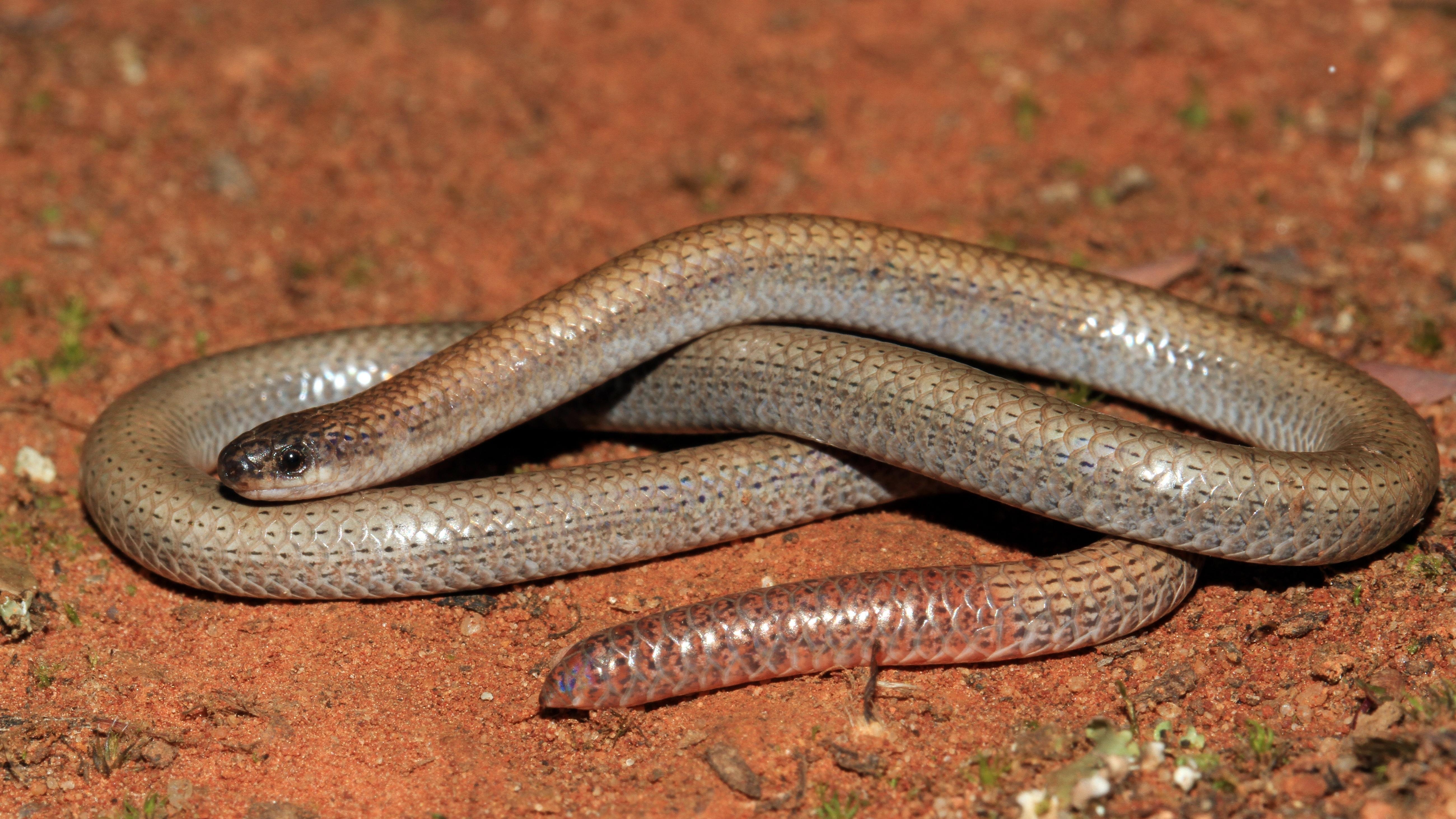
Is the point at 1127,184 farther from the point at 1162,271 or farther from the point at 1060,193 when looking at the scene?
the point at 1162,271

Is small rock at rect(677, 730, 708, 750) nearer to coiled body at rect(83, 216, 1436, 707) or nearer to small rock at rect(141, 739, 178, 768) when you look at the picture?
coiled body at rect(83, 216, 1436, 707)

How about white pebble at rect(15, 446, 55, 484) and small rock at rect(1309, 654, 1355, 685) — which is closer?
small rock at rect(1309, 654, 1355, 685)

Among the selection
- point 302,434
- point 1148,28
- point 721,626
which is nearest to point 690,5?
point 1148,28

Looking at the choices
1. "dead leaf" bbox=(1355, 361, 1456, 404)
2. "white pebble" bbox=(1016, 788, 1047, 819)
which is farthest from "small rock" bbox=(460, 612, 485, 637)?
"dead leaf" bbox=(1355, 361, 1456, 404)

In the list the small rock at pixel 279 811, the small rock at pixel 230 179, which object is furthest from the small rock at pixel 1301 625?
the small rock at pixel 230 179

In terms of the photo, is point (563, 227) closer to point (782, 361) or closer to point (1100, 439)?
point (782, 361)
